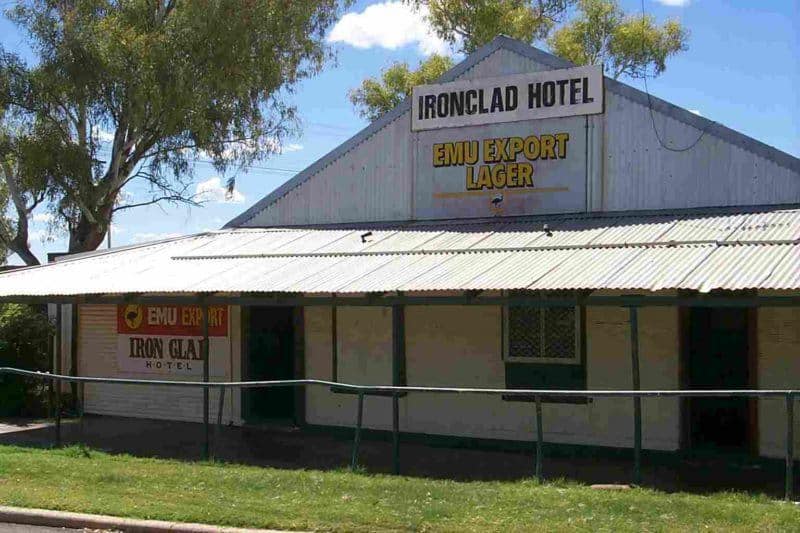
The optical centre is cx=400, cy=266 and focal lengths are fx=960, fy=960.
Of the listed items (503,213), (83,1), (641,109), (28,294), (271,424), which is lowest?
(271,424)

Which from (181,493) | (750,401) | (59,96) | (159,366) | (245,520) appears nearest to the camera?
(245,520)

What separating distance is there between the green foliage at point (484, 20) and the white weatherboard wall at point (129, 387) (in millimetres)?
20906

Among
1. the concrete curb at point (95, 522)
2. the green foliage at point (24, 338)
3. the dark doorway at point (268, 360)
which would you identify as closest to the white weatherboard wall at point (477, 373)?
the dark doorway at point (268, 360)

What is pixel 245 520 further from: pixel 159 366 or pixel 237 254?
pixel 159 366

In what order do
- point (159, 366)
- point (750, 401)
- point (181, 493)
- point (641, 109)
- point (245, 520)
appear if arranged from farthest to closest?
point (159, 366) < point (641, 109) < point (750, 401) < point (181, 493) < point (245, 520)

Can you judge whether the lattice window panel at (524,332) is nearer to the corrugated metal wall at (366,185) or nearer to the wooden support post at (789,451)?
the corrugated metal wall at (366,185)

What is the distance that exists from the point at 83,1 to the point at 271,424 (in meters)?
15.3

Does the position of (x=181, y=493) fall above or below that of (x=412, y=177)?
below

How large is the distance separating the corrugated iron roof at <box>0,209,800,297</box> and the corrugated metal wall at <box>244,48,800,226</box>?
17.5 inches

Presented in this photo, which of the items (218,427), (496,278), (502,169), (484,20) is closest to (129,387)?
(218,427)

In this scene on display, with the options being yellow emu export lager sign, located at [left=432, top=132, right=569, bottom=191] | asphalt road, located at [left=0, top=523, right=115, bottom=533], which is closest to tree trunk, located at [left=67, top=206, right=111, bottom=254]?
yellow emu export lager sign, located at [left=432, top=132, right=569, bottom=191]

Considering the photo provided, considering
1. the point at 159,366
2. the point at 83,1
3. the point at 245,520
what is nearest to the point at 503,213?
the point at 159,366

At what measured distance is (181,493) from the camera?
380 inches

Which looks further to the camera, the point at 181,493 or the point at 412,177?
the point at 412,177
